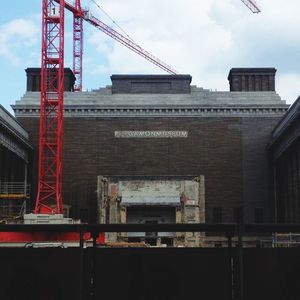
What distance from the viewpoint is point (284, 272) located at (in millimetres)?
10867

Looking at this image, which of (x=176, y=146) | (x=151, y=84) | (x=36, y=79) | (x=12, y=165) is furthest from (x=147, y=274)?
(x=36, y=79)

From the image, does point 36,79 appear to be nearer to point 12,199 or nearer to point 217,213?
point 12,199

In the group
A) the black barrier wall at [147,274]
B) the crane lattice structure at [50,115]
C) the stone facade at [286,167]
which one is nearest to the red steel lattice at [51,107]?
the crane lattice structure at [50,115]

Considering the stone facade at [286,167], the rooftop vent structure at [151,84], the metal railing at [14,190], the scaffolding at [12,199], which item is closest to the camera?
the stone facade at [286,167]

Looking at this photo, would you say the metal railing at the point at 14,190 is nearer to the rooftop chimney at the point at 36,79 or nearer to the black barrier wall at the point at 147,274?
the rooftop chimney at the point at 36,79

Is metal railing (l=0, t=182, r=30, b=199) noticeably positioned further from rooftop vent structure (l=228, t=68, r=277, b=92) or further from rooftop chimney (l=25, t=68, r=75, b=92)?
rooftop vent structure (l=228, t=68, r=277, b=92)

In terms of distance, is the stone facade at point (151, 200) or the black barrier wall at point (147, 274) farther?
the stone facade at point (151, 200)

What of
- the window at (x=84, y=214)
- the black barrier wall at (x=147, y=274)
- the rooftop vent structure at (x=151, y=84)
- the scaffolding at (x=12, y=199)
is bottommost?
the black barrier wall at (x=147, y=274)

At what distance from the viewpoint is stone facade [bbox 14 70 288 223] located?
6656cm

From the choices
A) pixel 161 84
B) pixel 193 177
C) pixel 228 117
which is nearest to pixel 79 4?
pixel 161 84

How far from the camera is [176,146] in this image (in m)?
67.6

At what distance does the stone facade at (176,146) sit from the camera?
6656cm

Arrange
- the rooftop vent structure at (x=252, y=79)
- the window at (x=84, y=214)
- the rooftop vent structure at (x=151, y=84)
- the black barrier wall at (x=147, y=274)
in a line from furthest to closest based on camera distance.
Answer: the rooftop vent structure at (x=252, y=79) → the rooftop vent structure at (x=151, y=84) → the window at (x=84, y=214) → the black barrier wall at (x=147, y=274)

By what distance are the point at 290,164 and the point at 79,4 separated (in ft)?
151
